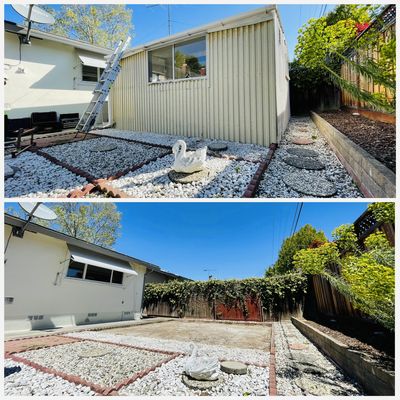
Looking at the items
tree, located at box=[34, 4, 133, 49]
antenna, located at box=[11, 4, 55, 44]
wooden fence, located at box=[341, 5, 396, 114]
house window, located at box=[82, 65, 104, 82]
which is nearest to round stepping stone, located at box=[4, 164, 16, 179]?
antenna, located at box=[11, 4, 55, 44]

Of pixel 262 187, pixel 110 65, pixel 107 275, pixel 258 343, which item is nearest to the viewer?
pixel 262 187

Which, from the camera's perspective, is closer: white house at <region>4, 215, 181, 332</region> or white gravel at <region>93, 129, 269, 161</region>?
white house at <region>4, 215, 181, 332</region>

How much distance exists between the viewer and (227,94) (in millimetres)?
8461

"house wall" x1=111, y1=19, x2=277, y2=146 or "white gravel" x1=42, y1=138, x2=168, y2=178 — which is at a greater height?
"house wall" x1=111, y1=19, x2=277, y2=146

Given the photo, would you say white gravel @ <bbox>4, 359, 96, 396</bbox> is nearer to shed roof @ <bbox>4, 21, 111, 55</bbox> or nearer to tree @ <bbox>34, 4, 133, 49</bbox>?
shed roof @ <bbox>4, 21, 111, 55</bbox>

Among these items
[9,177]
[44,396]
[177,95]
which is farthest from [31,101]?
[44,396]

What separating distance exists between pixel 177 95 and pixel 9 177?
6042 millimetres

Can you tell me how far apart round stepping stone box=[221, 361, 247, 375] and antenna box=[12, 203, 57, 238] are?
4.31 metres

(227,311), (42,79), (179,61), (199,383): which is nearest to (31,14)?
(42,79)

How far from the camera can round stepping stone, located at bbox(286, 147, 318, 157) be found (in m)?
7.17

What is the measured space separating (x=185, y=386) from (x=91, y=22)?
91.2ft

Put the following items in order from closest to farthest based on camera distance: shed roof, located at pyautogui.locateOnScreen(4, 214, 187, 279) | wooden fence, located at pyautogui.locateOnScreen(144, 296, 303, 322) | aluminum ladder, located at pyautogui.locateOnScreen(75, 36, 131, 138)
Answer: shed roof, located at pyautogui.locateOnScreen(4, 214, 187, 279)
aluminum ladder, located at pyautogui.locateOnScreen(75, 36, 131, 138)
wooden fence, located at pyautogui.locateOnScreen(144, 296, 303, 322)

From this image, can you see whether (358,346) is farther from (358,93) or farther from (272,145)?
(272,145)

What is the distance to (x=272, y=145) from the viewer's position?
7746 millimetres
